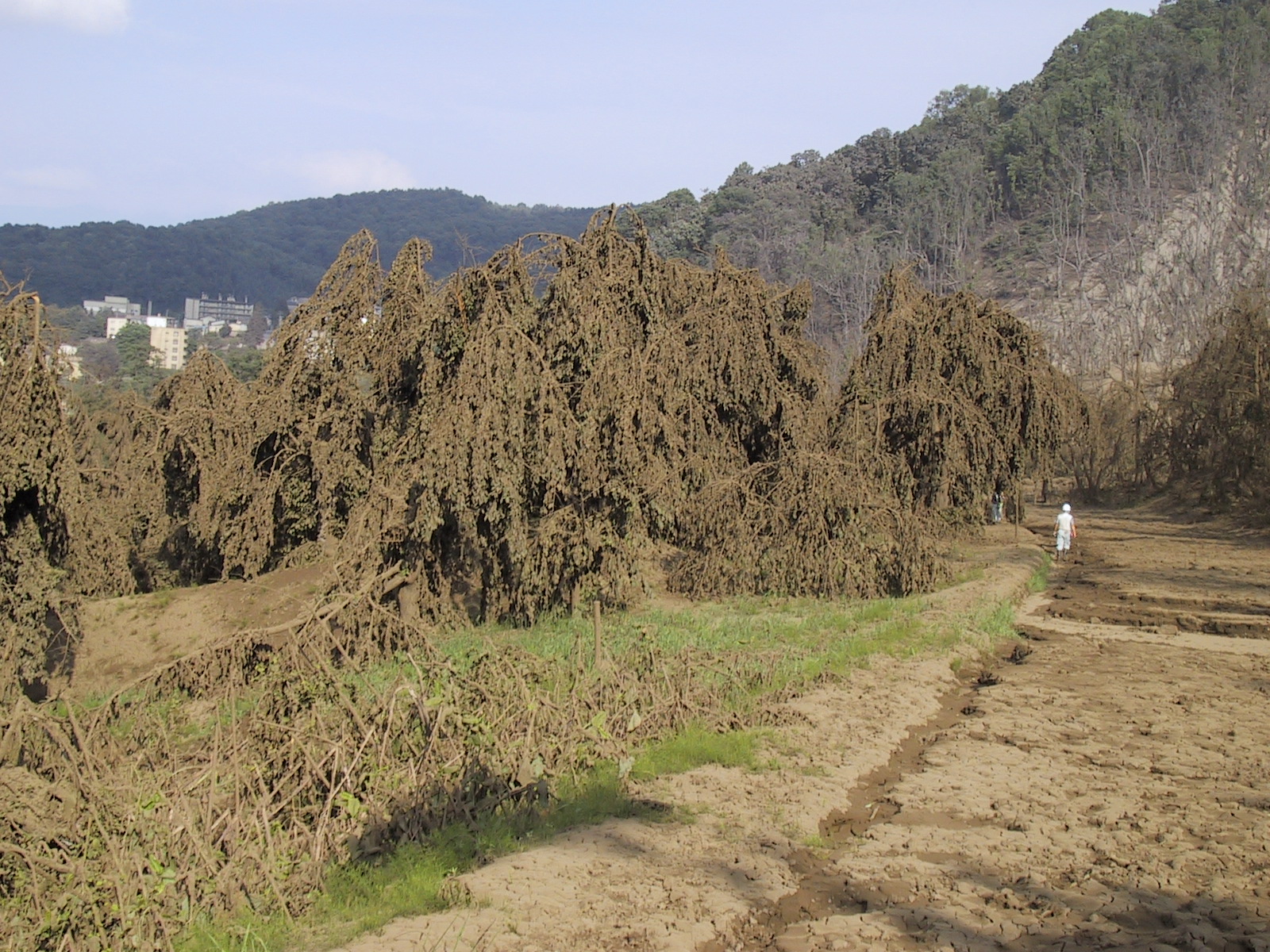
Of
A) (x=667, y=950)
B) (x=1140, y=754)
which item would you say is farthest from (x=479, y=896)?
(x=1140, y=754)

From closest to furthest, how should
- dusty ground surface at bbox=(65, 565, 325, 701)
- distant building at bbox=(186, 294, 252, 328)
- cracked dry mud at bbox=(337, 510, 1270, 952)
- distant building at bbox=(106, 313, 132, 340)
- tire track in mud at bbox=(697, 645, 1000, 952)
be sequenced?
cracked dry mud at bbox=(337, 510, 1270, 952), tire track in mud at bbox=(697, 645, 1000, 952), dusty ground surface at bbox=(65, 565, 325, 701), distant building at bbox=(106, 313, 132, 340), distant building at bbox=(186, 294, 252, 328)

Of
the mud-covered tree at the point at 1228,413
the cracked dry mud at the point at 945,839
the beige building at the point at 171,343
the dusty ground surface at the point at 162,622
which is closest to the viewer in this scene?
the cracked dry mud at the point at 945,839

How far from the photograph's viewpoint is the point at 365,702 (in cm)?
845

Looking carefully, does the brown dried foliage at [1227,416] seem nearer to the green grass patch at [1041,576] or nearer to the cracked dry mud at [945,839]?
the green grass patch at [1041,576]

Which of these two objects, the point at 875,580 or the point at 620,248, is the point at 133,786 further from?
the point at 875,580

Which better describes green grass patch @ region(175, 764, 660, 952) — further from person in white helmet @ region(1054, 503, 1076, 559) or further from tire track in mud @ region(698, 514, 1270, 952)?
person in white helmet @ region(1054, 503, 1076, 559)

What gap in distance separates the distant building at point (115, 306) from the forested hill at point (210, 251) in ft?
8.59

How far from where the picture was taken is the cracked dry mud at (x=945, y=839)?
19.3 ft

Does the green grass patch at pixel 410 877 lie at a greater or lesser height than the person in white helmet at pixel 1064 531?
greater

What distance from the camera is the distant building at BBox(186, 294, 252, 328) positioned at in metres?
152

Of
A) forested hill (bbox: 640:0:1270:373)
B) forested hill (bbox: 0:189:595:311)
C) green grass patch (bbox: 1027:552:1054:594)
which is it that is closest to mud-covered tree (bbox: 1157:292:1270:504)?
green grass patch (bbox: 1027:552:1054:594)

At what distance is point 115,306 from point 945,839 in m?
147

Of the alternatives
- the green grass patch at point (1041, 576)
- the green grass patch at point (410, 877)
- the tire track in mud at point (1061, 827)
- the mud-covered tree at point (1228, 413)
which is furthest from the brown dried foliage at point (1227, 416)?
the green grass patch at point (410, 877)

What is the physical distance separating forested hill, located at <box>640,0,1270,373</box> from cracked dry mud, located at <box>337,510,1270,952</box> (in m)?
54.3
